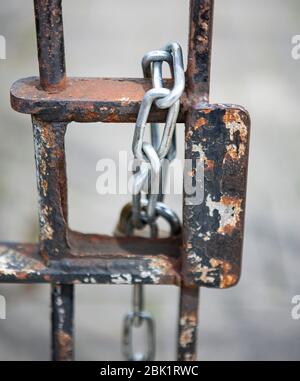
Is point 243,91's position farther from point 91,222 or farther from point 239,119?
point 239,119

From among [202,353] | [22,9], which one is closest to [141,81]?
[202,353]

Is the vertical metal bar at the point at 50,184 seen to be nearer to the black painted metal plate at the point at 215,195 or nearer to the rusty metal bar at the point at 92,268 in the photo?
the rusty metal bar at the point at 92,268

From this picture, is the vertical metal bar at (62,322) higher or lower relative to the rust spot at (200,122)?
lower

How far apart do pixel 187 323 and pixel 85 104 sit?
1.29 feet

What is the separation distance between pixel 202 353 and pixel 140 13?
2.51 meters

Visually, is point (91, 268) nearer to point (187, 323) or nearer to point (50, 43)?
point (187, 323)

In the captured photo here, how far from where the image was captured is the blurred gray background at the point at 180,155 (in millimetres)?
1985

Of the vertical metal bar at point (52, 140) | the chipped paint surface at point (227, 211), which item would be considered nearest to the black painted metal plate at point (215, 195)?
the chipped paint surface at point (227, 211)

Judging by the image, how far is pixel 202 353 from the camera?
75.3 inches

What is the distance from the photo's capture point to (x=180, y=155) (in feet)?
8.52

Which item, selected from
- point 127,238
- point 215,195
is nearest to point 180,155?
point 127,238

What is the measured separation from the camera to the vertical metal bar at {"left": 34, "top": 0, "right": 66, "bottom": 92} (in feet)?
2.68

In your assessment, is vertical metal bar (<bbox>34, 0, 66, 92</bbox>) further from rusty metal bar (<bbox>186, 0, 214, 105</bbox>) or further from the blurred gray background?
the blurred gray background
